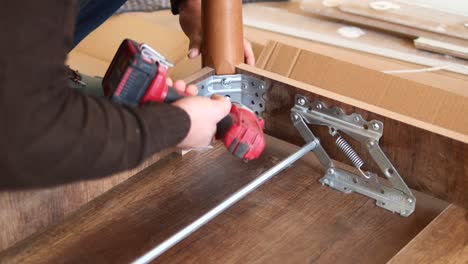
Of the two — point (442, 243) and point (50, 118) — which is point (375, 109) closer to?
point (442, 243)

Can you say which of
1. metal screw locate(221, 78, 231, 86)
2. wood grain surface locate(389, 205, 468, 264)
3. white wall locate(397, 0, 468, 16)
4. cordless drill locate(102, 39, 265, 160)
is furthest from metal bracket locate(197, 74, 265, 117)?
white wall locate(397, 0, 468, 16)

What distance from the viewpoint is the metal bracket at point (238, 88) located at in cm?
101

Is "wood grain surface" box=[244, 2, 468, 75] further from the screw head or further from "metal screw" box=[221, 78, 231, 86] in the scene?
the screw head

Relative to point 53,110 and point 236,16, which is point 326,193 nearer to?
point 236,16

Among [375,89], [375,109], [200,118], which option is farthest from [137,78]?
[375,89]

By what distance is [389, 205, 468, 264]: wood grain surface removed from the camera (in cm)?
76

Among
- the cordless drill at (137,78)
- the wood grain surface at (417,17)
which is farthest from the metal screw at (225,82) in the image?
the wood grain surface at (417,17)

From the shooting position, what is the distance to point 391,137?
871 millimetres

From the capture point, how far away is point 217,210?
2.74ft

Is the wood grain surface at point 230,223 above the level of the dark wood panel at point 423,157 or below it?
below

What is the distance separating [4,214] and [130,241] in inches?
6.4

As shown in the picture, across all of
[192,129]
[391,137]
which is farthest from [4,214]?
[391,137]

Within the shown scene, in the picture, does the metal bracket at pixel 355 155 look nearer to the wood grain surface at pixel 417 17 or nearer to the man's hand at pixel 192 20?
the man's hand at pixel 192 20

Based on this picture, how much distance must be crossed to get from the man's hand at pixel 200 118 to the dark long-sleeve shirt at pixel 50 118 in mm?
80
